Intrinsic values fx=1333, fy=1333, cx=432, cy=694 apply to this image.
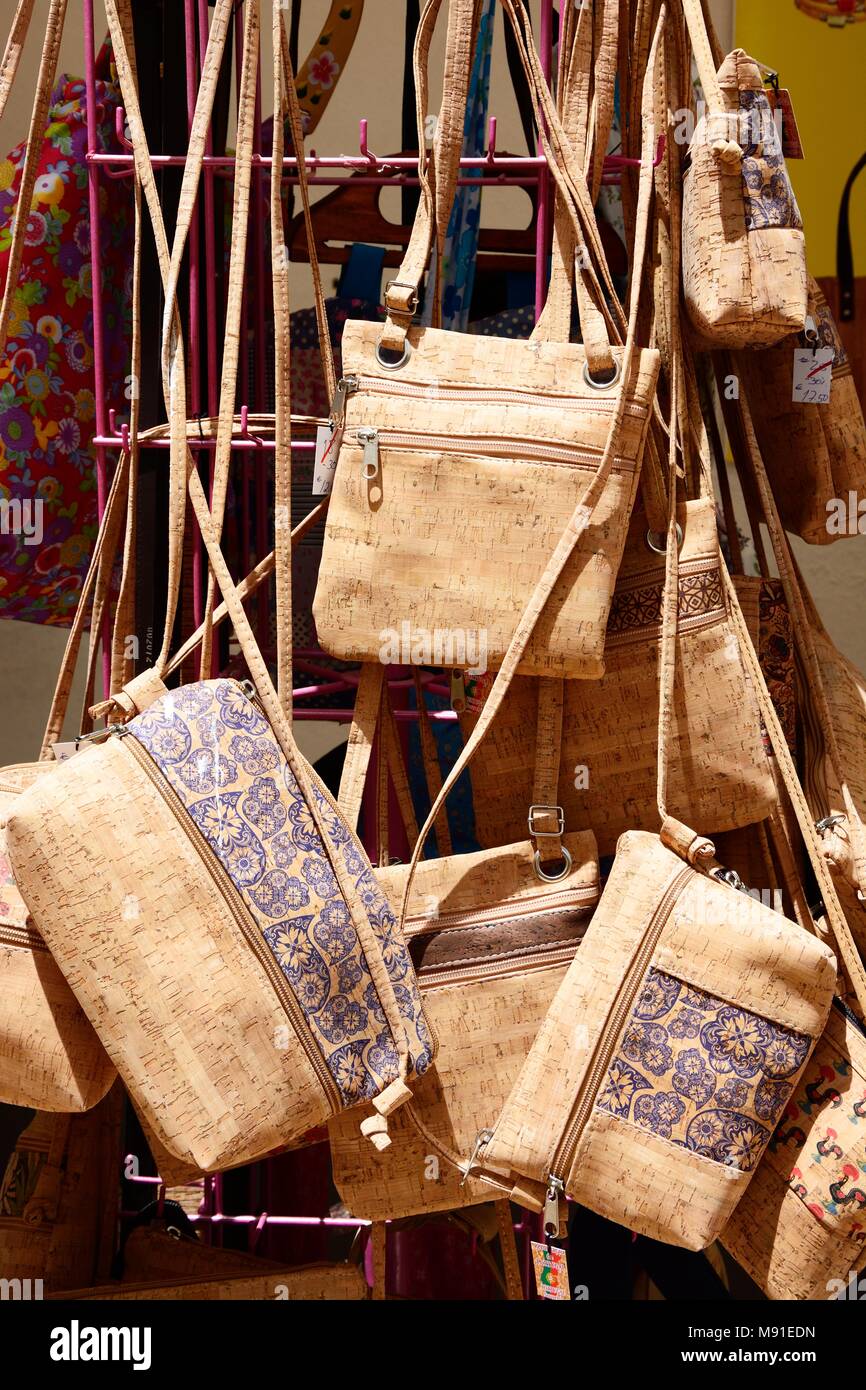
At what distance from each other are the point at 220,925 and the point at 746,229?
68 centimetres

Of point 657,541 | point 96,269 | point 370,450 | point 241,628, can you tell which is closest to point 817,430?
point 657,541

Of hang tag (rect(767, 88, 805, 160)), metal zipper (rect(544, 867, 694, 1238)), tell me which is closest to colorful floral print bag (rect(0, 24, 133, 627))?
hang tag (rect(767, 88, 805, 160))

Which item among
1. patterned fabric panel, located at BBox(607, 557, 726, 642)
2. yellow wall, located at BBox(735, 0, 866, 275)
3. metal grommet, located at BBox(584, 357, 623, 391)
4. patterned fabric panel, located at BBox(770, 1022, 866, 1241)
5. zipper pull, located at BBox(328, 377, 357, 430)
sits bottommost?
patterned fabric panel, located at BBox(770, 1022, 866, 1241)

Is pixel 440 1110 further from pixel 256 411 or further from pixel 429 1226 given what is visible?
pixel 256 411

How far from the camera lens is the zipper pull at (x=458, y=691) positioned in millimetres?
1155

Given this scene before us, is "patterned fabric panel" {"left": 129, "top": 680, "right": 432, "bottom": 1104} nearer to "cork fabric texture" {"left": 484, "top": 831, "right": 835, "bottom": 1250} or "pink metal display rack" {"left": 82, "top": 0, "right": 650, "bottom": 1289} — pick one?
"cork fabric texture" {"left": 484, "top": 831, "right": 835, "bottom": 1250}

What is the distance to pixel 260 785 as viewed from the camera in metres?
1.00

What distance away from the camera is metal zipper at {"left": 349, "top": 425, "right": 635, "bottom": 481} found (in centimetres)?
104

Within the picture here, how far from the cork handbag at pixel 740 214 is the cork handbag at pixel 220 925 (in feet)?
1.53

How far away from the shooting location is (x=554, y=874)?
1.10 m

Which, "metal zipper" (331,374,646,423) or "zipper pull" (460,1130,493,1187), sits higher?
"metal zipper" (331,374,646,423)

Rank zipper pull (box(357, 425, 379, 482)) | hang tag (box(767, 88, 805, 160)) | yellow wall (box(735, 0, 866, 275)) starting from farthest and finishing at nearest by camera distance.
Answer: yellow wall (box(735, 0, 866, 275)) < hang tag (box(767, 88, 805, 160)) < zipper pull (box(357, 425, 379, 482))

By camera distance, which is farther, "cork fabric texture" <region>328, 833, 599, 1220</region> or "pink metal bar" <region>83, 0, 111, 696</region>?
Result: "pink metal bar" <region>83, 0, 111, 696</region>
